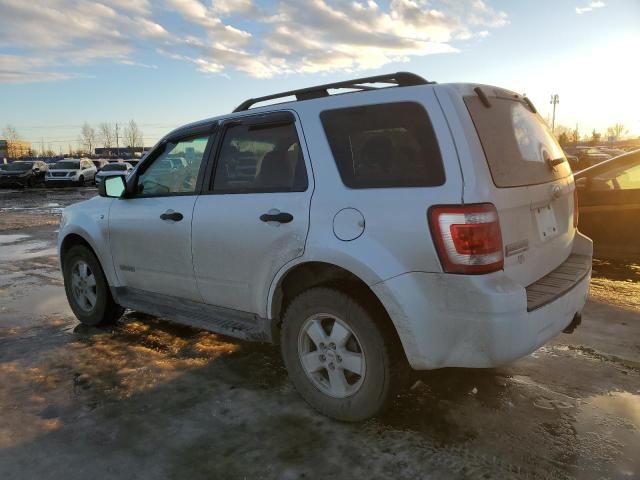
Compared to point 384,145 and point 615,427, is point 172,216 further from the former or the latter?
point 615,427

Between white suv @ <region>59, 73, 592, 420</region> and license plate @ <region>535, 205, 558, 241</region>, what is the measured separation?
0.06 feet

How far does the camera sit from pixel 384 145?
2801 millimetres

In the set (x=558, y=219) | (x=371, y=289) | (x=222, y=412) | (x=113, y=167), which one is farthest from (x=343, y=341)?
(x=113, y=167)

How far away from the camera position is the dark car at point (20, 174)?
29094 millimetres

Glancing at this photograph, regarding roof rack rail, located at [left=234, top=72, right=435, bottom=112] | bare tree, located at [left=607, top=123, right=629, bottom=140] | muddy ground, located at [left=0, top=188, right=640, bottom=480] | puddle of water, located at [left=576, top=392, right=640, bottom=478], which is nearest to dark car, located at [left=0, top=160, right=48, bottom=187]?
muddy ground, located at [left=0, top=188, right=640, bottom=480]

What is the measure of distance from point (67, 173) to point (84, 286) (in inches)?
1109

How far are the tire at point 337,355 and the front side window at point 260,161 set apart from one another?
699 millimetres

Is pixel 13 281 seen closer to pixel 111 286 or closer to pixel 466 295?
pixel 111 286

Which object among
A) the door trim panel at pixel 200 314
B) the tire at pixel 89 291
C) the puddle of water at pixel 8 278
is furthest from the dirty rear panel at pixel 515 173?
the puddle of water at pixel 8 278

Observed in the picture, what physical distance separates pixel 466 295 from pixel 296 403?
1373 millimetres

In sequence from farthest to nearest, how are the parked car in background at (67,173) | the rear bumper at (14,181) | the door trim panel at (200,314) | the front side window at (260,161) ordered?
the parked car in background at (67,173) < the rear bumper at (14,181) < the door trim panel at (200,314) < the front side window at (260,161)

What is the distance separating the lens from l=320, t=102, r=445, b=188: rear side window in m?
2.62

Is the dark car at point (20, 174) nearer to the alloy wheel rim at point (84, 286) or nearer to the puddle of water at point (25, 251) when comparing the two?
the puddle of water at point (25, 251)

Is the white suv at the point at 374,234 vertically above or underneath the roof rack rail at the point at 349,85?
underneath
